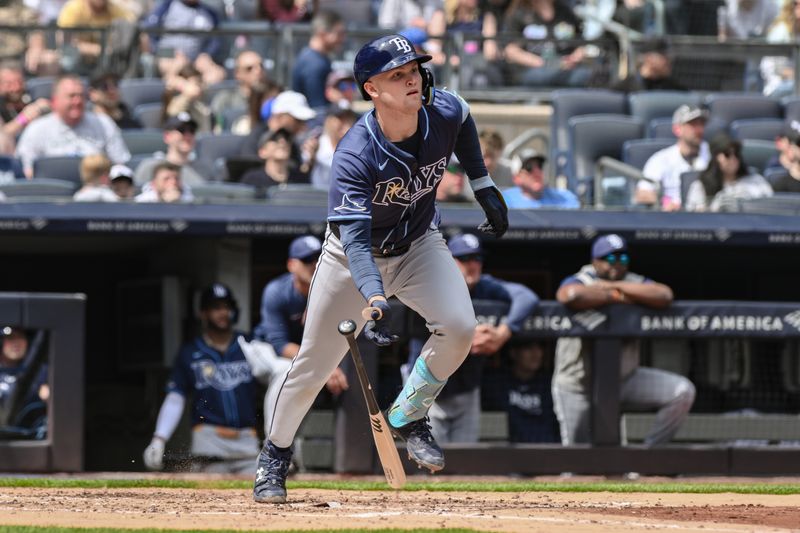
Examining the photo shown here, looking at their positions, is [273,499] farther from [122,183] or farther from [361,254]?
[122,183]

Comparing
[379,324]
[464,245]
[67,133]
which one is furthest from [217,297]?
[379,324]

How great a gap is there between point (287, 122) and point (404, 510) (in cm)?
492

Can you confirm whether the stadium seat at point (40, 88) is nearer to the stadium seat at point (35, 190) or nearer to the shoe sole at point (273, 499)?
the stadium seat at point (35, 190)

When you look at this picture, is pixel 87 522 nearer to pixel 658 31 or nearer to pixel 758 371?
pixel 758 371

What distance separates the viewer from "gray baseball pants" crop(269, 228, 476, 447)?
5.56 metres

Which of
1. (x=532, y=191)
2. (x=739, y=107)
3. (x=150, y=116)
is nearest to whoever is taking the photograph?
(x=532, y=191)

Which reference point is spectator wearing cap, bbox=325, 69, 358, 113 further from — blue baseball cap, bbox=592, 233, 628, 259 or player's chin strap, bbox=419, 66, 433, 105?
player's chin strap, bbox=419, 66, 433, 105

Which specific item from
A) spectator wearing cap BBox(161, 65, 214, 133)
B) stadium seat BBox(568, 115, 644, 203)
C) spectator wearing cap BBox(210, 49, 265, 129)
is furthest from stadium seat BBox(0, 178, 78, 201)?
stadium seat BBox(568, 115, 644, 203)

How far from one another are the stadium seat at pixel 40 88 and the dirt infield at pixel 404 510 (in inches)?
189

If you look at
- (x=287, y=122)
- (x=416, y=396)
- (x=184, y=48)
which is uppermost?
(x=184, y=48)

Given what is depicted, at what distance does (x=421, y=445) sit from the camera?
571 cm

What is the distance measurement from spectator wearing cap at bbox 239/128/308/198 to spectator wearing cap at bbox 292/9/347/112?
4.87ft

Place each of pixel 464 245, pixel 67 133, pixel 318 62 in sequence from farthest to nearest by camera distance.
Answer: pixel 318 62 → pixel 67 133 → pixel 464 245

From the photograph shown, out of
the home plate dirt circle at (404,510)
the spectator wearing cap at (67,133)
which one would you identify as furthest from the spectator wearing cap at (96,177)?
the home plate dirt circle at (404,510)
